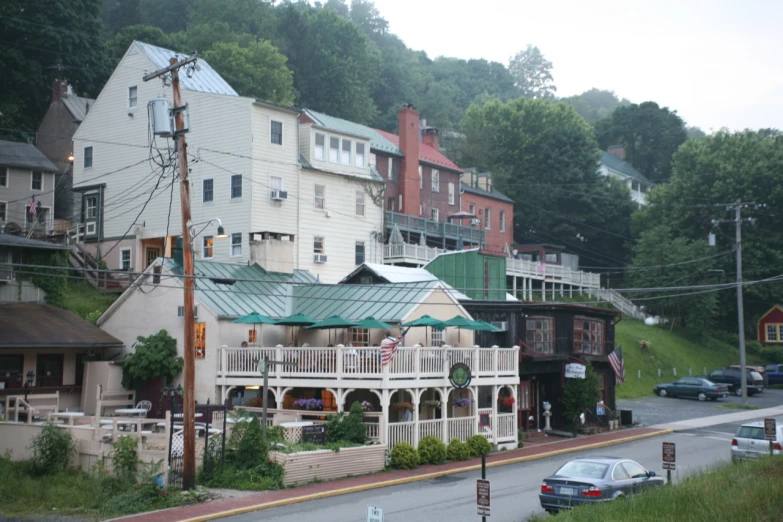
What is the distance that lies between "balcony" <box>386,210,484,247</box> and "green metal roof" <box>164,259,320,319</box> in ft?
65.1

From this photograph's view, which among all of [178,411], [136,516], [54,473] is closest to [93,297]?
[178,411]

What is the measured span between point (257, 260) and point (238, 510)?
18041 mm

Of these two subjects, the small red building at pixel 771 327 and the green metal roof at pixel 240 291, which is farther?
the small red building at pixel 771 327

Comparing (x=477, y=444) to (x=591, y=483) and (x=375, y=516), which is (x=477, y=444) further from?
(x=375, y=516)

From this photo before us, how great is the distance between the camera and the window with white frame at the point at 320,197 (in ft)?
→ 163

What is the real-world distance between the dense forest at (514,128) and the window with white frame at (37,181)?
509 inches

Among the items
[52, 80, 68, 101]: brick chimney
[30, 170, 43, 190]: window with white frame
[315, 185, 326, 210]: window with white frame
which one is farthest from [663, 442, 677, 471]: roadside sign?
[52, 80, 68, 101]: brick chimney

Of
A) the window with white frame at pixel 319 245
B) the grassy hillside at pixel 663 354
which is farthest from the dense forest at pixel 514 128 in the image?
the window with white frame at pixel 319 245

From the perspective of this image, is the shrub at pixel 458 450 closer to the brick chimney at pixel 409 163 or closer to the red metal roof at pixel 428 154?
the brick chimney at pixel 409 163

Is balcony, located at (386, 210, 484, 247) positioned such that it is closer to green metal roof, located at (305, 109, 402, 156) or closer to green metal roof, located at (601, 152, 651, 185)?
green metal roof, located at (305, 109, 402, 156)

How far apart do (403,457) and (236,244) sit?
806 inches

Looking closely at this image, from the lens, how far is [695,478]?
20812 millimetres

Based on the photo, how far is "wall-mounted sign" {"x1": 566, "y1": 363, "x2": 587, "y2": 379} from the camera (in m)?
38.7

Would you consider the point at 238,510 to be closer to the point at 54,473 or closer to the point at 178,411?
the point at 54,473
